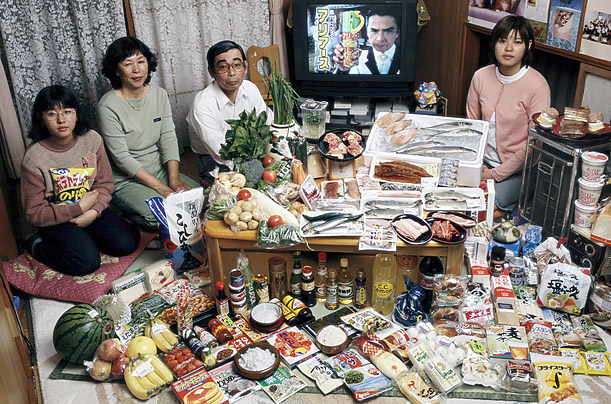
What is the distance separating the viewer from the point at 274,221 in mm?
2732

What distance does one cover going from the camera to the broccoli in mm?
2986

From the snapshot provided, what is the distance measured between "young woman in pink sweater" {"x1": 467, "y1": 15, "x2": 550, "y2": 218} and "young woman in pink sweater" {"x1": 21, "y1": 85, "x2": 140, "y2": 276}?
2470 millimetres

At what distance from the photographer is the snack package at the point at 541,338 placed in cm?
261

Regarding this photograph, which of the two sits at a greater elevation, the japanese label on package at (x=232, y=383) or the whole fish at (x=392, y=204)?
the whole fish at (x=392, y=204)

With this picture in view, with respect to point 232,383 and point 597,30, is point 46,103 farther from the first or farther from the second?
point 597,30

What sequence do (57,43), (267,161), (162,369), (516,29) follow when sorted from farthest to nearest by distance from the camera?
1. (57,43)
2. (516,29)
3. (267,161)
4. (162,369)

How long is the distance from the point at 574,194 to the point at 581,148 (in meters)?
Answer: 0.26

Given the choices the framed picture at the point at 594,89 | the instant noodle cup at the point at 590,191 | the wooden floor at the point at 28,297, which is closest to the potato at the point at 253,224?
the wooden floor at the point at 28,297

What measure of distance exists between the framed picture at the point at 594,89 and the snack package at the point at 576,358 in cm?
154

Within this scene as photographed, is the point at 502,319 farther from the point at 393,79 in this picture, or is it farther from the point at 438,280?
the point at 393,79

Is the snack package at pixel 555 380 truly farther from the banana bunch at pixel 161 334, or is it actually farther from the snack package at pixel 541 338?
the banana bunch at pixel 161 334

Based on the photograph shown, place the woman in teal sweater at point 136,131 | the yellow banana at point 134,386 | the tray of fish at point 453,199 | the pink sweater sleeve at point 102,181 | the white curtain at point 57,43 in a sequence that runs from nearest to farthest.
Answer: the yellow banana at point 134,386
the tray of fish at point 453,199
the pink sweater sleeve at point 102,181
the woman in teal sweater at point 136,131
the white curtain at point 57,43

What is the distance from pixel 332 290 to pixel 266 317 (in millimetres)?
378

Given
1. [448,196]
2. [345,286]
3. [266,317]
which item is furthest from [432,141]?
[266,317]
